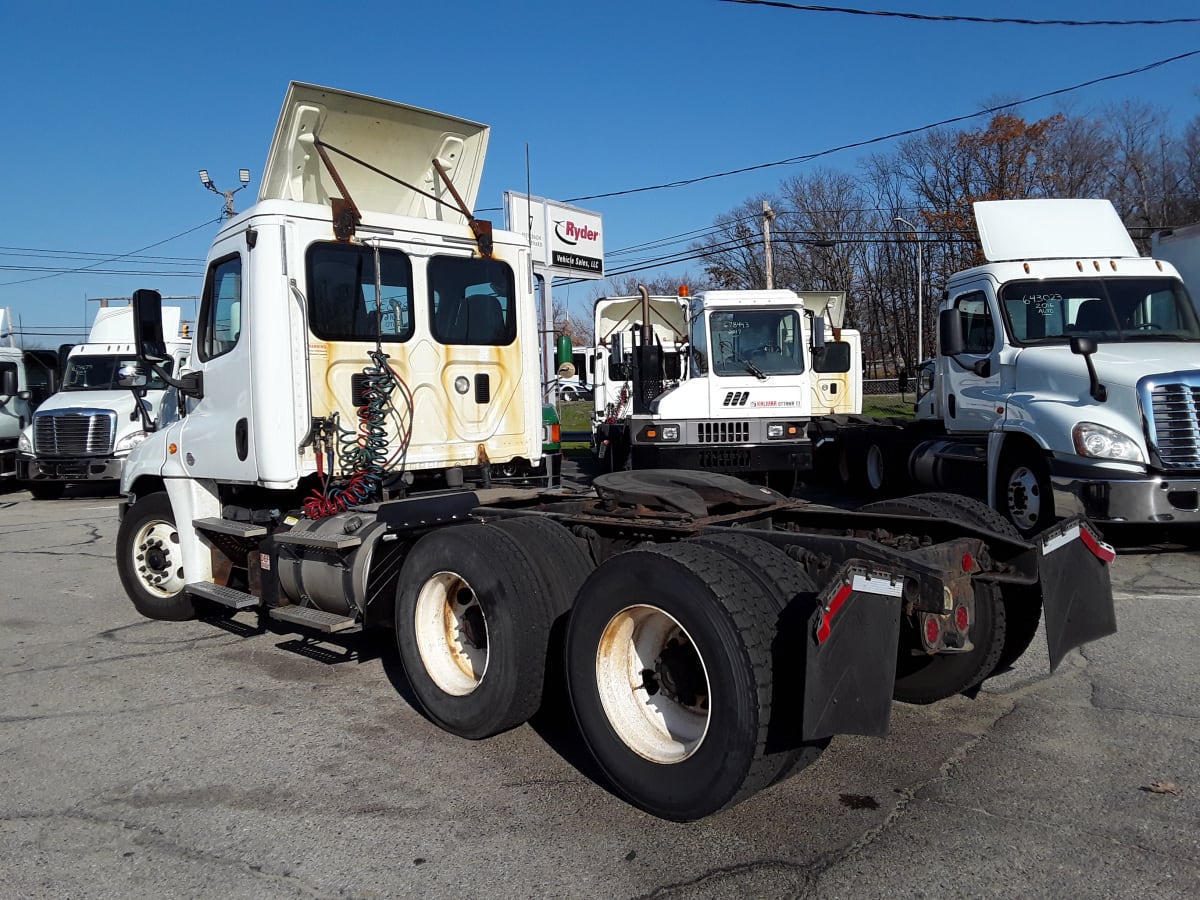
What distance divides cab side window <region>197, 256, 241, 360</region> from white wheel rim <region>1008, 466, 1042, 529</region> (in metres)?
6.89

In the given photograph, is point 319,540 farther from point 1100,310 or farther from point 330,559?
point 1100,310

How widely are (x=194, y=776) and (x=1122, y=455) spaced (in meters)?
7.16

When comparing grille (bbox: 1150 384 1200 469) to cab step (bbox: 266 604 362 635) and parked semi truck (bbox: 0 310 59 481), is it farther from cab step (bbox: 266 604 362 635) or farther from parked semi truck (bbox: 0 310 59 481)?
parked semi truck (bbox: 0 310 59 481)

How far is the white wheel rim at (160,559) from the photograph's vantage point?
7.04 metres

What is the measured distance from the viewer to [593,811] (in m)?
3.83

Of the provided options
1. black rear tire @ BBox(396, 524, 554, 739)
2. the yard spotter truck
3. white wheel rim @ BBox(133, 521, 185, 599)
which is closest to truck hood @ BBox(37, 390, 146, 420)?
white wheel rim @ BBox(133, 521, 185, 599)

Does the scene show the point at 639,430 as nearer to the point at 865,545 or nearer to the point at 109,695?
the point at 109,695

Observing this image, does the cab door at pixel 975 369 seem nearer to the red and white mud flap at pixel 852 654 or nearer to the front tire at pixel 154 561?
the red and white mud flap at pixel 852 654

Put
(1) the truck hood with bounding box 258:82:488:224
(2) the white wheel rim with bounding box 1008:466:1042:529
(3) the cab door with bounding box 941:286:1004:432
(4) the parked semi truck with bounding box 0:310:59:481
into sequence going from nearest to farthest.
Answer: (1) the truck hood with bounding box 258:82:488:224, (2) the white wheel rim with bounding box 1008:466:1042:529, (3) the cab door with bounding box 941:286:1004:432, (4) the parked semi truck with bounding box 0:310:59:481

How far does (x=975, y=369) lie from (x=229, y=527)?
7495mm

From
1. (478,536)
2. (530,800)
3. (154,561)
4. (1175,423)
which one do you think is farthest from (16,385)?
(1175,423)

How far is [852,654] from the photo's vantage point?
10.6ft

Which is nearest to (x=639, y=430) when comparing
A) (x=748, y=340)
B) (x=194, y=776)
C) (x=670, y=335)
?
(x=748, y=340)

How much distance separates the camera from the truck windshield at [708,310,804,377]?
39.4 ft
